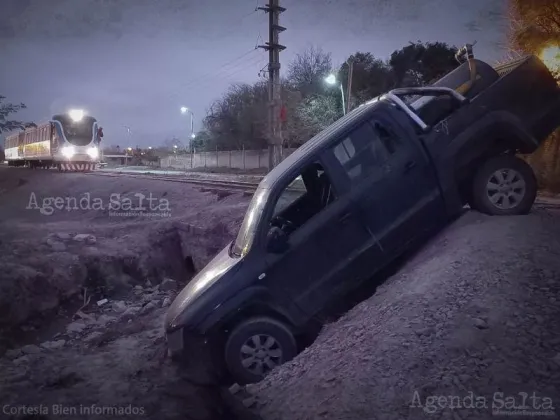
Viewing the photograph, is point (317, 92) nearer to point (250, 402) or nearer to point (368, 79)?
point (368, 79)

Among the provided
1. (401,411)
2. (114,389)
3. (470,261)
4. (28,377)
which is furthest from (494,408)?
(28,377)

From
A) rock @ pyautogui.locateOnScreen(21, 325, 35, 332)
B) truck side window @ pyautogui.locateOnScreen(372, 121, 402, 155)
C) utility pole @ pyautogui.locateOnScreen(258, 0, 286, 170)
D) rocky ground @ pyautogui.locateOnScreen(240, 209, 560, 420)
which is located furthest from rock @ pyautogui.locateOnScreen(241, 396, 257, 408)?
utility pole @ pyautogui.locateOnScreen(258, 0, 286, 170)

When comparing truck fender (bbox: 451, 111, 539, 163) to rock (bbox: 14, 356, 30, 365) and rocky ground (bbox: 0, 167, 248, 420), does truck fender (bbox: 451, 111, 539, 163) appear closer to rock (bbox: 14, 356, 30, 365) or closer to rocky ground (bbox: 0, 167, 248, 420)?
rocky ground (bbox: 0, 167, 248, 420)

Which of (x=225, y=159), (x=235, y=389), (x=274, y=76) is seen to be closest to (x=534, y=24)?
(x=274, y=76)

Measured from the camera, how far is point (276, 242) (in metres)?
4.21

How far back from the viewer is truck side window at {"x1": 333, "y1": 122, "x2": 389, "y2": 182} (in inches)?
179

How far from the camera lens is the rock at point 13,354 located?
5.88 m

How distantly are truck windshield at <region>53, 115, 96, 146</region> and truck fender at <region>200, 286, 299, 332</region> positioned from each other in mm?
24965

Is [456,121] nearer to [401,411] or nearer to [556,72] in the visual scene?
[401,411]

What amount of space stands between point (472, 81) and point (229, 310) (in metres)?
4.10

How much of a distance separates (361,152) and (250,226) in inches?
57.9

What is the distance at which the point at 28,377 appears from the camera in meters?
5.07

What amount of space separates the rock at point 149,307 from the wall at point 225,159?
25848 mm

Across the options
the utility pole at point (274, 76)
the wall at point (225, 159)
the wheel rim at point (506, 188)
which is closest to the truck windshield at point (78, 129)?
the utility pole at point (274, 76)
